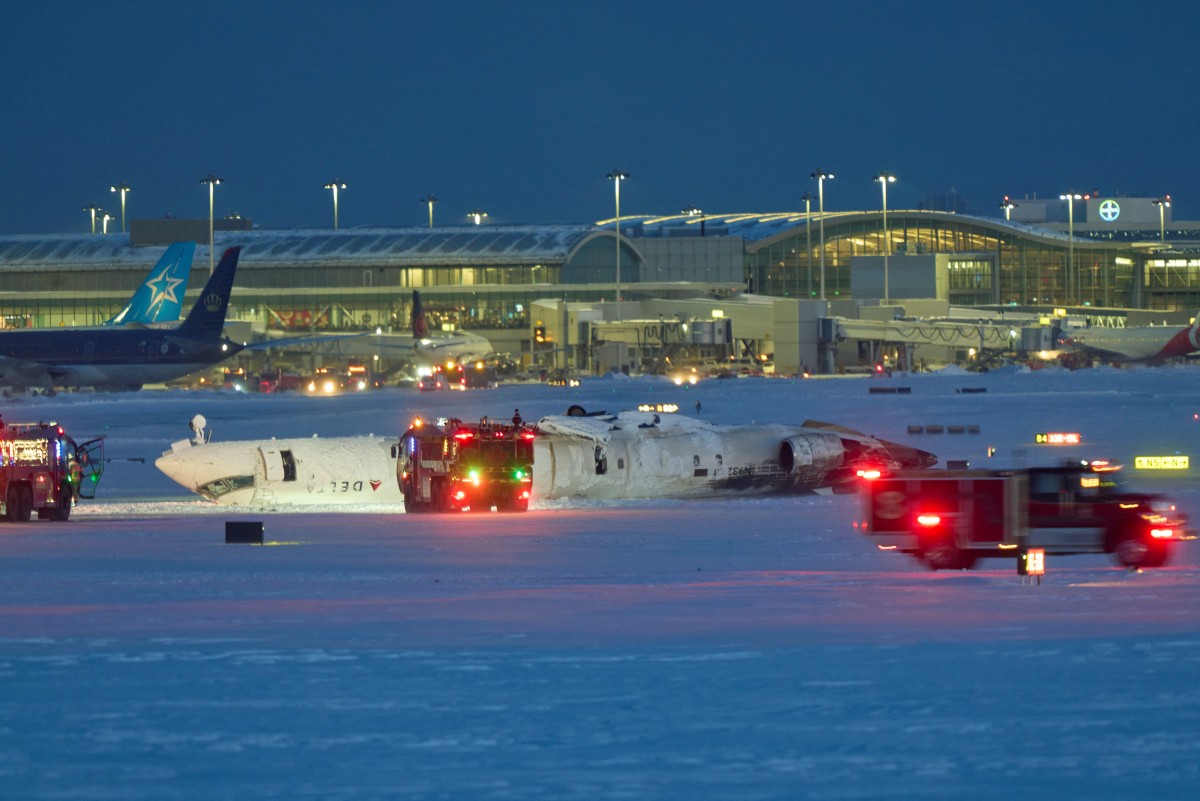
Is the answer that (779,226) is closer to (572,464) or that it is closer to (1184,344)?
(1184,344)

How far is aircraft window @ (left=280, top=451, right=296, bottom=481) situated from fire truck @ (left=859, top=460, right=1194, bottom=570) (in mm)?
22346

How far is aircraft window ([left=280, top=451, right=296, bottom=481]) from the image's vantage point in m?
43.2

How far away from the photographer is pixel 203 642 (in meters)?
17.6

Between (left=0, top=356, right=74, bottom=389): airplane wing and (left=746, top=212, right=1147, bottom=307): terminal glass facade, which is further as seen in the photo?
(left=746, top=212, right=1147, bottom=307): terminal glass facade

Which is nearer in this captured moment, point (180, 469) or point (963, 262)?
point (180, 469)

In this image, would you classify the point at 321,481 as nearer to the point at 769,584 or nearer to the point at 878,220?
the point at 769,584

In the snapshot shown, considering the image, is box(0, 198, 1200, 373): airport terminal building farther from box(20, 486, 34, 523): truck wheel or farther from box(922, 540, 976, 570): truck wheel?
box(922, 540, 976, 570): truck wheel

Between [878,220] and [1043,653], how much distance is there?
168m

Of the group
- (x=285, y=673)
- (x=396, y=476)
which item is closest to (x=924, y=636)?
(x=285, y=673)

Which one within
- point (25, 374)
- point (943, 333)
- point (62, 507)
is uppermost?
point (943, 333)

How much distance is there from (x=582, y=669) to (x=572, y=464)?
87.5 ft

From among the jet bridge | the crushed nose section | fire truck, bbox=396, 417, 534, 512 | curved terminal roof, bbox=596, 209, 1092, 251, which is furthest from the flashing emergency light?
curved terminal roof, bbox=596, 209, 1092, 251

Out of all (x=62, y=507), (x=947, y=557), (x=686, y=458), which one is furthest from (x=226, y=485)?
(x=947, y=557)

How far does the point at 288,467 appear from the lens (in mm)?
43188
